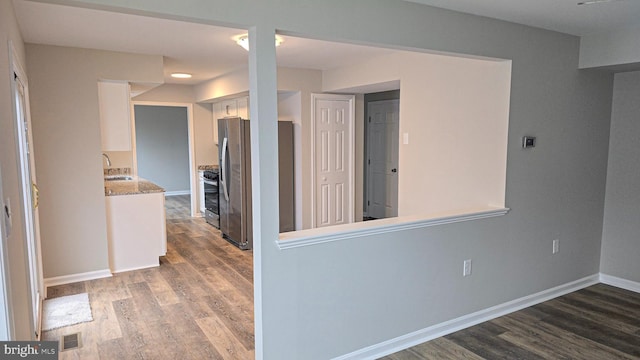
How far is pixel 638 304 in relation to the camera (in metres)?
3.71

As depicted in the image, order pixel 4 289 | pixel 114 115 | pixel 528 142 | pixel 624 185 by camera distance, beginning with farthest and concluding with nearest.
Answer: pixel 114 115 < pixel 624 185 < pixel 528 142 < pixel 4 289

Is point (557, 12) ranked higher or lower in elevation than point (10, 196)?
higher

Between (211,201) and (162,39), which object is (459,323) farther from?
(211,201)

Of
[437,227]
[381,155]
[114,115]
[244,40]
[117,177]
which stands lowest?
[437,227]

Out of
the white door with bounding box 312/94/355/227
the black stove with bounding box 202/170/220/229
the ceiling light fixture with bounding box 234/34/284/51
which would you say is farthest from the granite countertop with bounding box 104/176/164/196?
the white door with bounding box 312/94/355/227

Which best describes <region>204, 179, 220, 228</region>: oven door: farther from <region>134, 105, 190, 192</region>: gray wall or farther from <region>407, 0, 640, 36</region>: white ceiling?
<region>407, 0, 640, 36</region>: white ceiling

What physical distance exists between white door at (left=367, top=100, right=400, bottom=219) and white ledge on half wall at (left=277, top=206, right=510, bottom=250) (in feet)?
10.9

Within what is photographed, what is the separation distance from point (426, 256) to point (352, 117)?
3.36m

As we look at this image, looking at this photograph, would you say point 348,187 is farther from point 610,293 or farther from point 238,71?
point 610,293

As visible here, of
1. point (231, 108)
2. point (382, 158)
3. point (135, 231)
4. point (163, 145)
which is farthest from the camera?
point (163, 145)

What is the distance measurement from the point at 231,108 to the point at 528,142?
4596 mm

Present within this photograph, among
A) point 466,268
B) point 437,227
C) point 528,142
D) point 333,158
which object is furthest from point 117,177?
point 528,142

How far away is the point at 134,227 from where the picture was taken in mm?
4598

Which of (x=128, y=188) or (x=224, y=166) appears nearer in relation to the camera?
(x=128, y=188)
